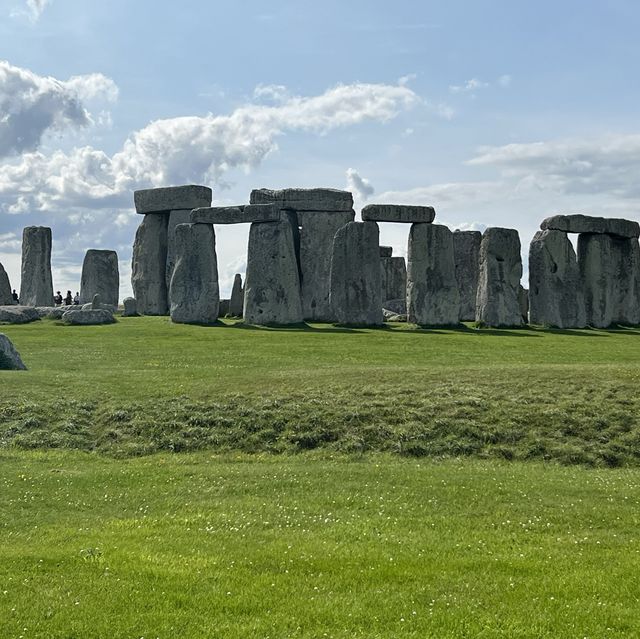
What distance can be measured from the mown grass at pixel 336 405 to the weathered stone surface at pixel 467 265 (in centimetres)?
1726

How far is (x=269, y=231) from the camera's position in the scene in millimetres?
37250

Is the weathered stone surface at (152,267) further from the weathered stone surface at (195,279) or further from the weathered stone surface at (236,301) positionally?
the weathered stone surface at (195,279)

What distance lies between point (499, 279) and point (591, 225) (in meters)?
6.11

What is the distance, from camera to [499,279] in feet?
123

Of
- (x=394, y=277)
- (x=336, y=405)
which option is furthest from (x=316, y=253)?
(x=336, y=405)

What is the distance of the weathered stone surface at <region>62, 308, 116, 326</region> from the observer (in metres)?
38.1

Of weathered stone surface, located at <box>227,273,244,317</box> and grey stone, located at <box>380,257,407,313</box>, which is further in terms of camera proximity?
grey stone, located at <box>380,257,407,313</box>

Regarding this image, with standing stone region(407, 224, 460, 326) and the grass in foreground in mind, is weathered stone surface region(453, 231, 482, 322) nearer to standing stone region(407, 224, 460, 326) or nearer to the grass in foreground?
standing stone region(407, 224, 460, 326)

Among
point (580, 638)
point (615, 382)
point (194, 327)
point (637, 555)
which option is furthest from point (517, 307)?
point (580, 638)

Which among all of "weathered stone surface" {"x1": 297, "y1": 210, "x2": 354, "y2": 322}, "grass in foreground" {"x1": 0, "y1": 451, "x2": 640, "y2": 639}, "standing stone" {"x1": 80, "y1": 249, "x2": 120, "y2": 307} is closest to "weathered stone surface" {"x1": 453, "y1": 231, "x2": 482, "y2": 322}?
"weathered stone surface" {"x1": 297, "y1": 210, "x2": 354, "y2": 322}

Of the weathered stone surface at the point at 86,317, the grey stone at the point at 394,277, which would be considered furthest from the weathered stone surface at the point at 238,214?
the grey stone at the point at 394,277

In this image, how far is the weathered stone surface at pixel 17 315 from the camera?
39344 mm

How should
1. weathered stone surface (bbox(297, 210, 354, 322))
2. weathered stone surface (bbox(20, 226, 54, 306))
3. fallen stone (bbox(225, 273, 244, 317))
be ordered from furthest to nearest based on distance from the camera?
weathered stone surface (bbox(20, 226, 54, 306)) → fallen stone (bbox(225, 273, 244, 317)) → weathered stone surface (bbox(297, 210, 354, 322))

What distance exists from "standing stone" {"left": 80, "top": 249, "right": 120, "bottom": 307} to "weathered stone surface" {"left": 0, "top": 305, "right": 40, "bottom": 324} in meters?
12.0
